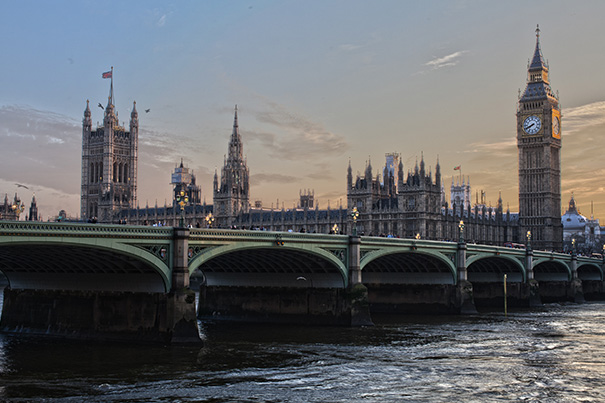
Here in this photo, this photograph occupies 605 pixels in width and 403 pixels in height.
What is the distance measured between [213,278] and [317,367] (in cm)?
2906

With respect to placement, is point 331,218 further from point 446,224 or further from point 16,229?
point 16,229

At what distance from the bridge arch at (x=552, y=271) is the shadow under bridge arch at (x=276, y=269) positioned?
181 ft

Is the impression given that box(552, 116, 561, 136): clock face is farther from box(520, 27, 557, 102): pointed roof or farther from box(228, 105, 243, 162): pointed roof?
box(228, 105, 243, 162): pointed roof

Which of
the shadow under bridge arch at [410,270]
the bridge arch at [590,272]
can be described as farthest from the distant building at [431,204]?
the shadow under bridge arch at [410,270]

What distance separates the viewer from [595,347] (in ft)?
182

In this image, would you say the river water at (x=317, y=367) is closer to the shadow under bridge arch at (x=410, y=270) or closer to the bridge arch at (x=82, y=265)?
the bridge arch at (x=82, y=265)

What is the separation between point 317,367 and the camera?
148ft

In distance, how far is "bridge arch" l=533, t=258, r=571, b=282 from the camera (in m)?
114

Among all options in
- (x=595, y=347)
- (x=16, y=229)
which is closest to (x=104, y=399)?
(x=16, y=229)

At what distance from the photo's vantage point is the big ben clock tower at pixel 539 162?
177625mm

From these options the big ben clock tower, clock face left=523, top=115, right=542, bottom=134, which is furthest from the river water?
clock face left=523, top=115, right=542, bottom=134

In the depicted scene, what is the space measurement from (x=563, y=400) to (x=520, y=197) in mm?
151169

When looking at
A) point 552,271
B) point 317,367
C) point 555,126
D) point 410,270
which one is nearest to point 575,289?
point 552,271

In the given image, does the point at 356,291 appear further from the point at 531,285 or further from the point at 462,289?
the point at 531,285
